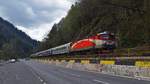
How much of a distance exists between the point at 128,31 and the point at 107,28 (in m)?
12.0

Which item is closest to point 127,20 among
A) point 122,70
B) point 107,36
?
point 107,36

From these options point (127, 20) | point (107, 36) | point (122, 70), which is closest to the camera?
point (122, 70)

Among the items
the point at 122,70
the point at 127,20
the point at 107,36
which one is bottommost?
the point at 122,70

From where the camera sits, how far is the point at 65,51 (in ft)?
242

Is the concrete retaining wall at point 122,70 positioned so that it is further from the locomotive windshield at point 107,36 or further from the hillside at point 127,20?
the hillside at point 127,20

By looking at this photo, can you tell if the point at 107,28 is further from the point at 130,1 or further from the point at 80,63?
the point at 80,63

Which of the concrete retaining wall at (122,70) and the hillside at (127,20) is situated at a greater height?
the hillside at (127,20)

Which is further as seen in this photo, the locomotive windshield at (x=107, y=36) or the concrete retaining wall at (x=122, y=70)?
the locomotive windshield at (x=107, y=36)

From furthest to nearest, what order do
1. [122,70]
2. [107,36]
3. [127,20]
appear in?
[127,20] → [107,36] → [122,70]

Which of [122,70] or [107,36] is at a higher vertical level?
Result: [107,36]

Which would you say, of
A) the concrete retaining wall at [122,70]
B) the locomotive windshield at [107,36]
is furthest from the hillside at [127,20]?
the concrete retaining wall at [122,70]

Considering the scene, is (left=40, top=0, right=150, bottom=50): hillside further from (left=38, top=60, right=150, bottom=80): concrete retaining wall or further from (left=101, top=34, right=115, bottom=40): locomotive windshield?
(left=38, top=60, right=150, bottom=80): concrete retaining wall

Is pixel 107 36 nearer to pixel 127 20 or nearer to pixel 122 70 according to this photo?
pixel 127 20

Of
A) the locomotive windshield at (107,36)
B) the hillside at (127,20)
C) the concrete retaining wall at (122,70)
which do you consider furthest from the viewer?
the hillside at (127,20)
